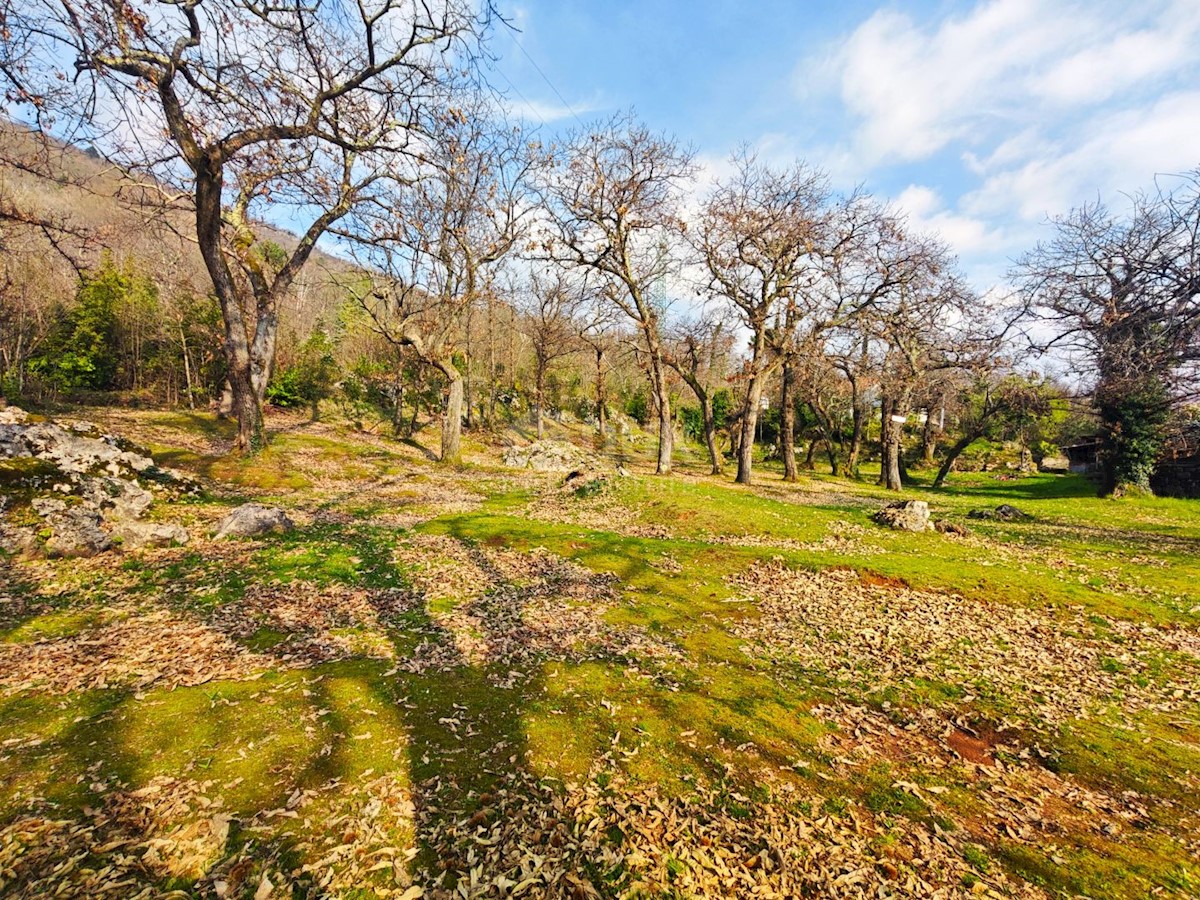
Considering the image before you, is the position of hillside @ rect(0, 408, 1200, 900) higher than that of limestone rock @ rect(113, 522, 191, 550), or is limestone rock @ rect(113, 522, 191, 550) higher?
limestone rock @ rect(113, 522, 191, 550)

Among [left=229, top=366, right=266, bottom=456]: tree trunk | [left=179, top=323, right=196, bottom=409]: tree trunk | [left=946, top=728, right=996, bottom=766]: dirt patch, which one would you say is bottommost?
[left=946, top=728, right=996, bottom=766]: dirt patch

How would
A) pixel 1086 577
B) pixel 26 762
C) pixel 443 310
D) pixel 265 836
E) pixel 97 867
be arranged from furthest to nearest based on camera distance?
pixel 443 310
pixel 1086 577
pixel 26 762
pixel 265 836
pixel 97 867

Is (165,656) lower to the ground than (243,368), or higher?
lower

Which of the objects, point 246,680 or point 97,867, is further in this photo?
point 246,680

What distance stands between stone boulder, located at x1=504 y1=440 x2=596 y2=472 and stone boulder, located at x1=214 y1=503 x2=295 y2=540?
15276mm

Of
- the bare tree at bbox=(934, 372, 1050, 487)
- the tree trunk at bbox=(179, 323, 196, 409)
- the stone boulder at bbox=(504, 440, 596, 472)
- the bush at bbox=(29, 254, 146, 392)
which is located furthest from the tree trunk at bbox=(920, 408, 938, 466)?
the bush at bbox=(29, 254, 146, 392)

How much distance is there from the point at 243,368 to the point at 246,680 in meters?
13.3

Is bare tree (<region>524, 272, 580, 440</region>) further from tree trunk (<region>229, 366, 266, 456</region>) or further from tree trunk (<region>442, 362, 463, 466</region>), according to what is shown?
tree trunk (<region>229, 366, 266, 456</region>)

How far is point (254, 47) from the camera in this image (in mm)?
9719

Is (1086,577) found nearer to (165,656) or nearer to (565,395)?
(165,656)

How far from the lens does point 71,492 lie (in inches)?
320

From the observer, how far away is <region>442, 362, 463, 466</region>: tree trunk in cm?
2294

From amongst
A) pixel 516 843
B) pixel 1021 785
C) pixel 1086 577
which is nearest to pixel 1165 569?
pixel 1086 577

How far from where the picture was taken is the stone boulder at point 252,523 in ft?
30.4
